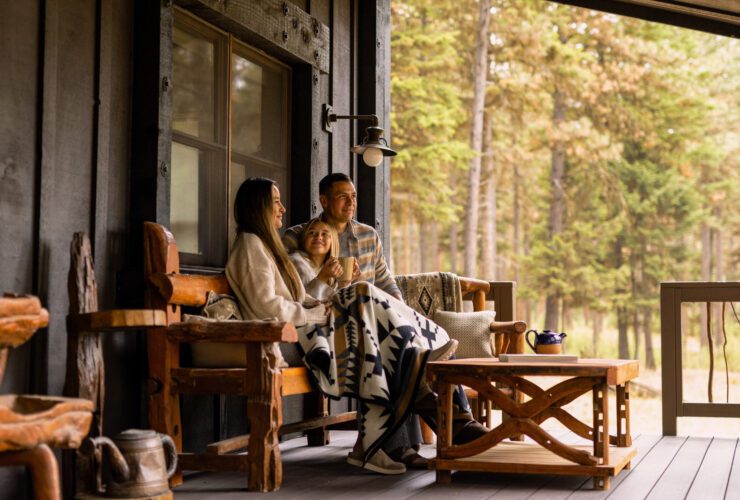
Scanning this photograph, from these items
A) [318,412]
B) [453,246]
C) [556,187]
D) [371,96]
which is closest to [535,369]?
[318,412]

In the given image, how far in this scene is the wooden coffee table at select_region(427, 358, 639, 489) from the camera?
3641mm

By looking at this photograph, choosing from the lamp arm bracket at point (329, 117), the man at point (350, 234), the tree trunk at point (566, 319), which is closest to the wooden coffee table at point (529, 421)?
the man at point (350, 234)

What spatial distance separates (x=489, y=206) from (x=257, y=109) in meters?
13.3

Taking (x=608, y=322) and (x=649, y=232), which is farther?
(x=608, y=322)

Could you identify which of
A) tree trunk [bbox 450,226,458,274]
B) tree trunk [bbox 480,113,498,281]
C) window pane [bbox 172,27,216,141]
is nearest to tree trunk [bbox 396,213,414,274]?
tree trunk [bbox 450,226,458,274]

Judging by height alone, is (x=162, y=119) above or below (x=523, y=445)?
above

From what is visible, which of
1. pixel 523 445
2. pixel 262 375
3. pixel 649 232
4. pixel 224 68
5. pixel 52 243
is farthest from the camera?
pixel 649 232

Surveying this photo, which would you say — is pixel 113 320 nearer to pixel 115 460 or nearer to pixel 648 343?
pixel 115 460

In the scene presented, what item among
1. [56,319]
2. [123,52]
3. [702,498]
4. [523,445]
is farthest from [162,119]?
[702,498]

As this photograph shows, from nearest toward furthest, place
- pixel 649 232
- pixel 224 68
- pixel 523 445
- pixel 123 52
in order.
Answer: pixel 123 52
pixel 523 445
pixel 224 68
pixel 649 232

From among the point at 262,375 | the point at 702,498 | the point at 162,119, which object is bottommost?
the point at 702,498

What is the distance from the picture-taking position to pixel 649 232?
18.0m

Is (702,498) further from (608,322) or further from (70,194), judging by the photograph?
(608,322)

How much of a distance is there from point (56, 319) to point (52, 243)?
10.4 inches
